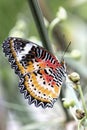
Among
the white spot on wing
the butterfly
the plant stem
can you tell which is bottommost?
the butterfly

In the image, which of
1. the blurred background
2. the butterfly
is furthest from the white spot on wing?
the blurred background

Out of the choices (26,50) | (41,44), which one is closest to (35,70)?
(26,50)

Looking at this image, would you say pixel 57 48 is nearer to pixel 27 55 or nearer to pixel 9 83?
A: pixel 9 83

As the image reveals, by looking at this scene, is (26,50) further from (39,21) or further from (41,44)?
(41,44)

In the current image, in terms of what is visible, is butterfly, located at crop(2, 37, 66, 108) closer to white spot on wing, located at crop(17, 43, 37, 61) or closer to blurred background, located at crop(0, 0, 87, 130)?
white spot on wing, located at crop(17, 43, 37, 61)

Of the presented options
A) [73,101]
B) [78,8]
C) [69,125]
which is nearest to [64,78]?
[73,101]

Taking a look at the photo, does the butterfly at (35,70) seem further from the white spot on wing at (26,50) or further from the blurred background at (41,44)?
the blurred background at (41,44)
